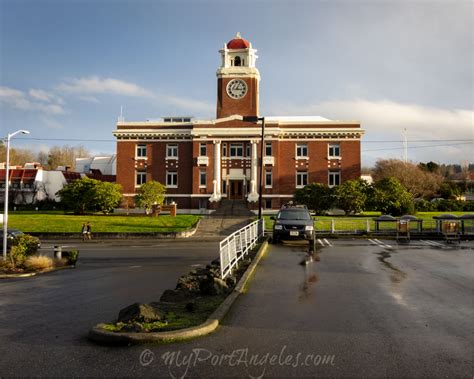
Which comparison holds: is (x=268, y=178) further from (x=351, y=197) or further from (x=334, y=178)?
(x=351, y=197)

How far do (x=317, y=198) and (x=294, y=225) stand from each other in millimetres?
20613

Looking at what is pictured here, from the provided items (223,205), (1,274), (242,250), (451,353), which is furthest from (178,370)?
(223,205)

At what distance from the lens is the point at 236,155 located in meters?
48.6

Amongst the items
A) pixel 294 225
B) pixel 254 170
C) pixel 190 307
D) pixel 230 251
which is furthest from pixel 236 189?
pixel 190 307

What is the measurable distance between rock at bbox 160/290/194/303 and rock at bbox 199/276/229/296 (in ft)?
0.93

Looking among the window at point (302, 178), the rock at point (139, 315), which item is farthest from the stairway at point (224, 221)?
the rock at point (139, 315)

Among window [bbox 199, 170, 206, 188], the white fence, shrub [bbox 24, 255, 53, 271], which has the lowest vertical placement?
shrub [bbox 24, 255, 53, 271]

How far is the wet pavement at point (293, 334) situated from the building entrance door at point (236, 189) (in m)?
36.4

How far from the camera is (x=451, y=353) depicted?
5512 millimetres

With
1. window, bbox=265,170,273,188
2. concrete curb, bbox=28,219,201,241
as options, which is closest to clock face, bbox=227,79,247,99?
window, bbox=265,170,273,188

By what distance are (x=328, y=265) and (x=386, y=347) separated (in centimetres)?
844

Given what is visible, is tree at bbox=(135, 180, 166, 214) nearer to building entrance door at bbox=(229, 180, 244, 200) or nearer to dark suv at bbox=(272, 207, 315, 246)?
building entrance door at bbox=(229, 180, 244, 200)

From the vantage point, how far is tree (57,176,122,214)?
40.3 m

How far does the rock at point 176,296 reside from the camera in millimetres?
8502
